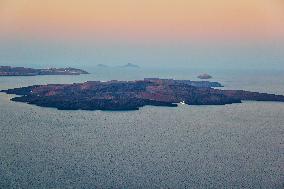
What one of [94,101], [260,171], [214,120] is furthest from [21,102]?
[260,171]

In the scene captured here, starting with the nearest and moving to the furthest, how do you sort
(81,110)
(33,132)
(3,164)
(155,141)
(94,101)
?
(3,164) → (155,141) → (33,132) → (81,110) → (94,101)

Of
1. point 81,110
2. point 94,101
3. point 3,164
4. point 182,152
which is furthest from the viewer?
point 94,101

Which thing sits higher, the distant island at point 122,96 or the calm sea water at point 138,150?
the distant island at point 122,96

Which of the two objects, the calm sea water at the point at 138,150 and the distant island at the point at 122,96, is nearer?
the calm sea water at the point at 138,150

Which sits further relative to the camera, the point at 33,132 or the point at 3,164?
the point at 33,132

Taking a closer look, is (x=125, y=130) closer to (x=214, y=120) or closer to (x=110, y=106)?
(x=214, y=120)
